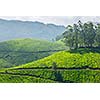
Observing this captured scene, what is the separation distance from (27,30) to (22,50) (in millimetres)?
775

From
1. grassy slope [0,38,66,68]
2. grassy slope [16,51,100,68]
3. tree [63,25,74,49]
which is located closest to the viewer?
grassy slope [16,51,100,68]

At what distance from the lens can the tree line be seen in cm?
1434

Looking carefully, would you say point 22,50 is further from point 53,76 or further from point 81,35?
point 81,35

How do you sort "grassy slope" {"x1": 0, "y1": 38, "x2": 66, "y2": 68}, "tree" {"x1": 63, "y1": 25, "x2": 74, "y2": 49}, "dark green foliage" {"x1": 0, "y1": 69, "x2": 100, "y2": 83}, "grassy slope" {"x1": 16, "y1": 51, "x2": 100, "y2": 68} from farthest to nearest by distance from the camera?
"tree" {"x1": 63, "y1": 25, "x2": 74, "y2": 49}, "grassy slope" {"x1": 0, "y1": 38, "x2": 66, "y2": 68}, "grassy slope" {"x1": 16, "y1": 51, "x2": 100, "y2": 68}, "dark green foliage" {"x1": 0, "y1": 69, "x2": 100, "y2": 83}

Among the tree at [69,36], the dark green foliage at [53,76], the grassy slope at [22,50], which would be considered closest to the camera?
the dark green foliage at [53,76]

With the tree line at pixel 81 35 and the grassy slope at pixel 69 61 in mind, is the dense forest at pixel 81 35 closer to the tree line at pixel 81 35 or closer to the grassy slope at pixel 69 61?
the tree line at pixel 81 35

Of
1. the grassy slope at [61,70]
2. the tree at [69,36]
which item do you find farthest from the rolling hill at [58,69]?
the tree at [69,36]

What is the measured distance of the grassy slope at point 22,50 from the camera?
14242 mm

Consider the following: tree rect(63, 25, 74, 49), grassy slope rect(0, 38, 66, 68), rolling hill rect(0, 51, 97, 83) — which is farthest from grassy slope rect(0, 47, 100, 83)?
tree rect(63, 25, 74, 49)

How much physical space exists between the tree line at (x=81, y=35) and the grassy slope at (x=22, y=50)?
35 centimetres

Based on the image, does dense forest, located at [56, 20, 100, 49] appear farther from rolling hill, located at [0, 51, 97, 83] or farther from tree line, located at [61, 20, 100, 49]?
rolling hill, located at [0, 51, 97, 83]

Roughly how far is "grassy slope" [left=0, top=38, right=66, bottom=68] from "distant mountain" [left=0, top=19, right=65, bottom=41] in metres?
0.20
